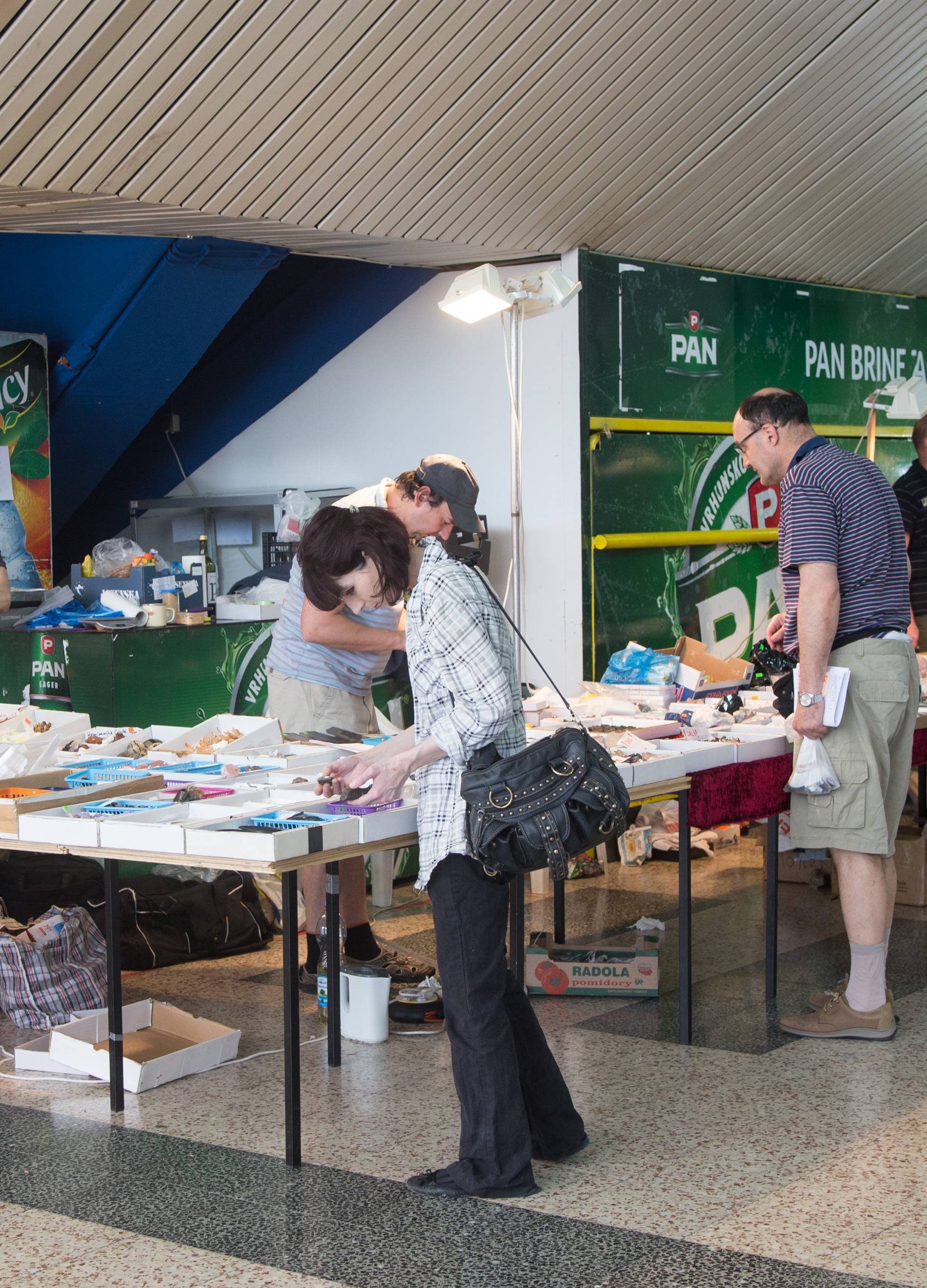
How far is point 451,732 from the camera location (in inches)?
127

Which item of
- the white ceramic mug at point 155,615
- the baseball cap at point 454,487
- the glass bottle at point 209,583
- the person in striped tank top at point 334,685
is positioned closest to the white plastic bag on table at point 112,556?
the glass bottle at point 209,583

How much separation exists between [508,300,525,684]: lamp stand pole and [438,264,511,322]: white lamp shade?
19cm

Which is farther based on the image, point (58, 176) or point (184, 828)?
point (58, 176)

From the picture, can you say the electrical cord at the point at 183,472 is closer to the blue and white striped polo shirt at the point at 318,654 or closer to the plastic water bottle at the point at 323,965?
the blue and white striped polo shirt at the point at 318,654

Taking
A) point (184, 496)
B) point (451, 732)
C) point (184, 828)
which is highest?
point (184, 496)

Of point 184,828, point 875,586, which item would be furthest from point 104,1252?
point 875,586

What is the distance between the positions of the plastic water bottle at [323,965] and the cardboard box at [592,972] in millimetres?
642

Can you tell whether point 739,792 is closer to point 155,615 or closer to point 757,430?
point 757,430

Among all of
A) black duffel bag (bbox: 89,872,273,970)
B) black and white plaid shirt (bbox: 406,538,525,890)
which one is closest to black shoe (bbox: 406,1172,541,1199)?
black and white plaid shirt (bbox: 406,538,525,890)

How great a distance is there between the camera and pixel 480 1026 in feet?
10.5

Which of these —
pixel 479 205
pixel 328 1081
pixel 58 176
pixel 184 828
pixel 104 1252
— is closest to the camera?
pixel 104 1252

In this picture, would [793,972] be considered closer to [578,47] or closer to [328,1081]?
[328,1081]

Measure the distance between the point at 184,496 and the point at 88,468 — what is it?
0.56 metres

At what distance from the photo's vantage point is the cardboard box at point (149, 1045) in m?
4.11
